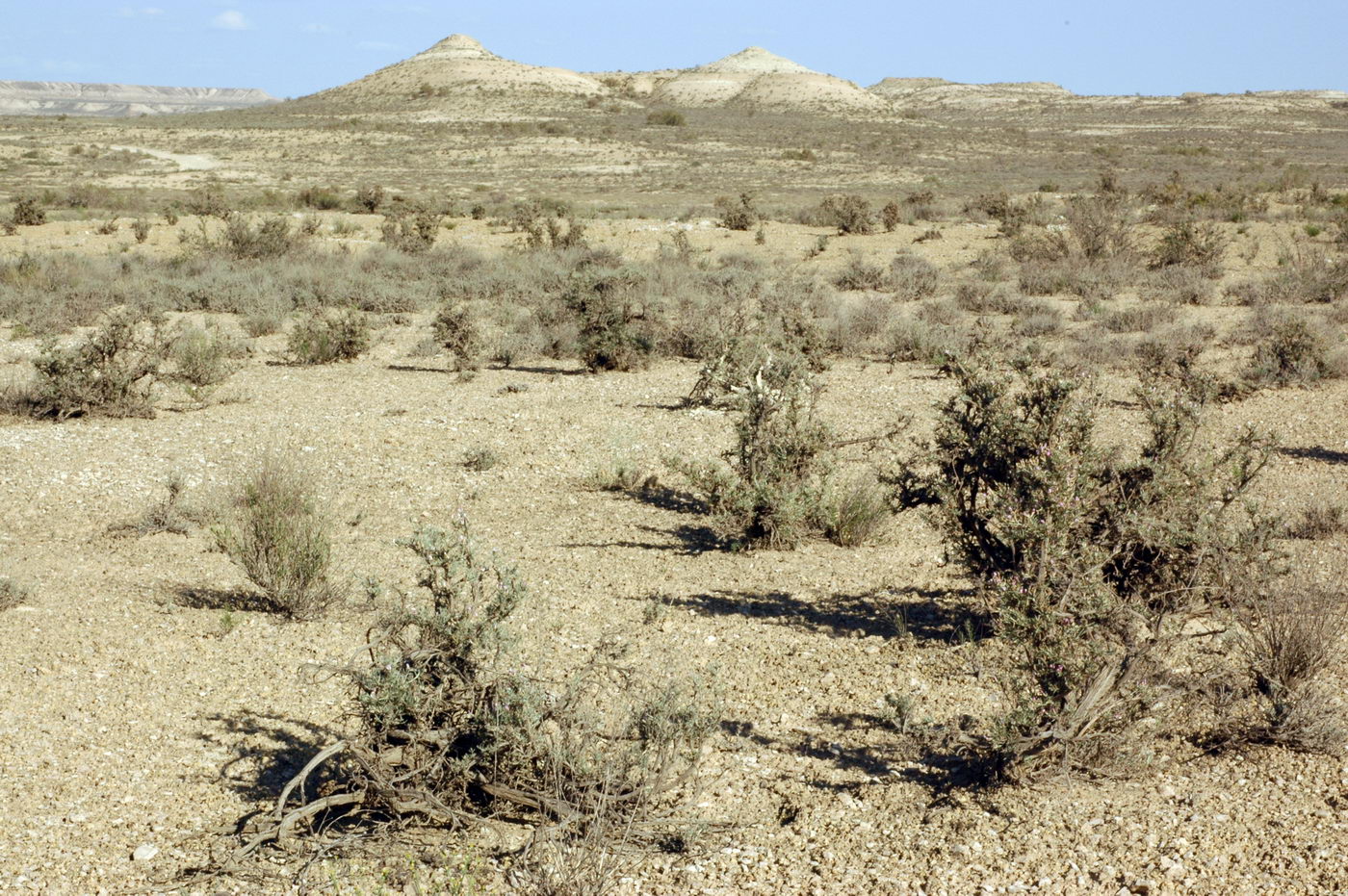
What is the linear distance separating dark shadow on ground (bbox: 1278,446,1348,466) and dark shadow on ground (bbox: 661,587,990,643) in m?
4.20

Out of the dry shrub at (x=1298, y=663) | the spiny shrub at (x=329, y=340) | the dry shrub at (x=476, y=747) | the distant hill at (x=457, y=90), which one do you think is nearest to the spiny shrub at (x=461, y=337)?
the spiny shrub at (x=329, y=340)

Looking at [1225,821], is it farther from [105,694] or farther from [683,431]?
[683,431]

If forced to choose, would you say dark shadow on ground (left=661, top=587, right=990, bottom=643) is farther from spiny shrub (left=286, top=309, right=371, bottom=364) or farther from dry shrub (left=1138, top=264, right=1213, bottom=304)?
dry shrub (left=1138, top=264, right=1213, bottom=304)

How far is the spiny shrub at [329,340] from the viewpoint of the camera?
42.0 ft

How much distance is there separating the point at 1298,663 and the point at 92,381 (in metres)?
9.73

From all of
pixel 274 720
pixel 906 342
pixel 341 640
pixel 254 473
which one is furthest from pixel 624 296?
pixel 274 720

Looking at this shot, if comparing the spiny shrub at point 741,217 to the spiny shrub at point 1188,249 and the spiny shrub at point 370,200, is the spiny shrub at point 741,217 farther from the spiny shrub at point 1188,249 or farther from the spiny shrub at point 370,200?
the spiny shrub at point 370,200

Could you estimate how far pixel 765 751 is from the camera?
4.53 meters

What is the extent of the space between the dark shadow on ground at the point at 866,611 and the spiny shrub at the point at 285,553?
6.28 feet

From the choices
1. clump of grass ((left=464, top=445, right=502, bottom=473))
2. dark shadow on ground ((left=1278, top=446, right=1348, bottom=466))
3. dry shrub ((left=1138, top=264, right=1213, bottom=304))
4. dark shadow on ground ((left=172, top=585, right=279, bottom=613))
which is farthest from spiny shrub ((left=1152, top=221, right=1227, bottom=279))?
dark shadow on ground ((left=172, top=585, right=279, bottom=613))

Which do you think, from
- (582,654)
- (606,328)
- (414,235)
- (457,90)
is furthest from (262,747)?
(457,90)

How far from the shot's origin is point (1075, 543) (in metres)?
4.99

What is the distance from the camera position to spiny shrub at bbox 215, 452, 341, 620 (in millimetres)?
5922

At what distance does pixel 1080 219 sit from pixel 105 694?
18.5m
